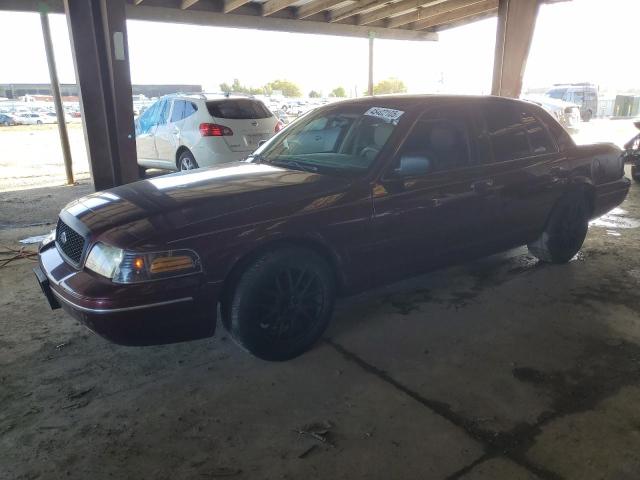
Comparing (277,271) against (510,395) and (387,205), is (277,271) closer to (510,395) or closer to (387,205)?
(387,205)

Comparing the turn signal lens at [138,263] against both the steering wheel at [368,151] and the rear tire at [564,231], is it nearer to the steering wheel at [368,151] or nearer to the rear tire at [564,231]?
the steering wheel at [368,151]

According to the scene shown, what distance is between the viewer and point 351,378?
2689 millimetres

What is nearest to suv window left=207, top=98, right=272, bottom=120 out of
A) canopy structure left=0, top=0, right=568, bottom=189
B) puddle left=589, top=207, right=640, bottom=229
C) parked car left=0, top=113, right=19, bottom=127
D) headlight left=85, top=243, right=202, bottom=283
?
canopy structure left=0, top=0, right=568, bottom=189

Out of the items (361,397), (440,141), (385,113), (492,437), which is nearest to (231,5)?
(385,113)

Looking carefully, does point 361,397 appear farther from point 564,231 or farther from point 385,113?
point 564,231

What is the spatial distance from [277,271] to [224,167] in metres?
1.23

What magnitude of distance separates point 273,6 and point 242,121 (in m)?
3.99

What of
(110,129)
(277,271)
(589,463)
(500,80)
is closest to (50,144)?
(110,129)

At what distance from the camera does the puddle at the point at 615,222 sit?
573 cm

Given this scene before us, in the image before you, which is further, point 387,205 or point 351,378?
point 387,205

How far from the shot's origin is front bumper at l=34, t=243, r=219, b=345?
2.31 metres

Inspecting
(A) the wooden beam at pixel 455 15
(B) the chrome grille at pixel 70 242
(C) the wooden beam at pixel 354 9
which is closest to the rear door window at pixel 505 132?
(B) the chrome grille at pixel 70 242

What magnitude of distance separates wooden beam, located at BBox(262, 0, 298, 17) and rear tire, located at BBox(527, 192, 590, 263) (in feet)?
24.0

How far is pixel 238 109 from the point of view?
7.81 meters
